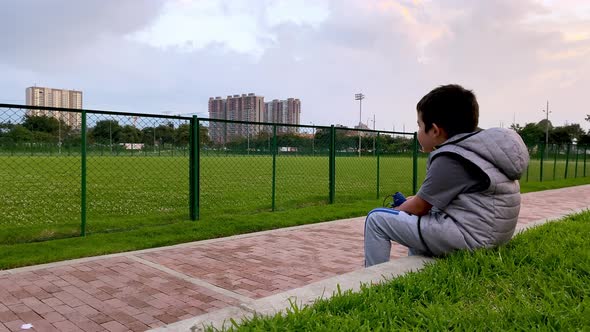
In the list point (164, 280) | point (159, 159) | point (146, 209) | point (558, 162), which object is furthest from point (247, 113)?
point (164, 280)

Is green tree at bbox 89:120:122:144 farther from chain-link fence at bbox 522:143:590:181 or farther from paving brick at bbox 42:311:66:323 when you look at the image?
chain-link fence at bbox 522:143:590:181

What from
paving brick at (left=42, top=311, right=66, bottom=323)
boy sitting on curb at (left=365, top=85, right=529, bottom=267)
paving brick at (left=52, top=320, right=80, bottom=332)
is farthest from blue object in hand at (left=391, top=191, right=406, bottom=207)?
paving brick at (left=42, top=311, right=66, bottom=323)

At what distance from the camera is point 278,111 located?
290 feet

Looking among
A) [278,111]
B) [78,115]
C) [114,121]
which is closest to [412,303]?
[78,115]

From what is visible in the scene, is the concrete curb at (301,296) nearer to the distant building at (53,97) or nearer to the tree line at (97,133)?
the tree line at (97,133)

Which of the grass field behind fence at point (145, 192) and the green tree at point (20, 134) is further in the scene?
the grass field behind fence at point (145, 192)

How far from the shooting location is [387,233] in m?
2.97

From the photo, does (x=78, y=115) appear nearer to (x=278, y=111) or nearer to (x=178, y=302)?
(x=178, y=302)

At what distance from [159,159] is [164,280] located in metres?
7.17

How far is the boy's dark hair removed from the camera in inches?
113

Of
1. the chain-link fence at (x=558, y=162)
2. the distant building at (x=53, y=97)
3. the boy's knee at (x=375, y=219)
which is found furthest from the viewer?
the distant building at (x=53, y=97)

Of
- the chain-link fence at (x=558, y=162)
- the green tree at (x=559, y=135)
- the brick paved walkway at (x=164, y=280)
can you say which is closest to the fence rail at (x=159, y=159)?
the brick paved walkway at (x=164, y=280)

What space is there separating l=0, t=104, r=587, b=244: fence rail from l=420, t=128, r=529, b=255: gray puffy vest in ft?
14.9

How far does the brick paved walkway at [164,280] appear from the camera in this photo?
321 centimetres
